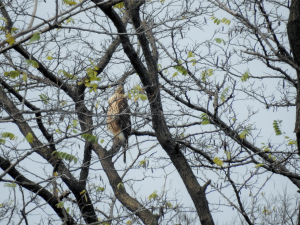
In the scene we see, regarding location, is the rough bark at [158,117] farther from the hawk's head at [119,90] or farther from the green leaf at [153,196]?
the green leaf at [153,196]

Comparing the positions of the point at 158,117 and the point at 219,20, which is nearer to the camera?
the point at 158,117

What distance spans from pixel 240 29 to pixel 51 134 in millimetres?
2960

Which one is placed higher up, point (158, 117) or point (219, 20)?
point (219, 20)

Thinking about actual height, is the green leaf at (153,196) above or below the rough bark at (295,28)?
below

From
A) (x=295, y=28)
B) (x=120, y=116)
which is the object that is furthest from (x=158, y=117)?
(x=295, y=28)

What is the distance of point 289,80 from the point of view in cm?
562

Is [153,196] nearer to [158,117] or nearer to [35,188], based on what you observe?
[158,117]

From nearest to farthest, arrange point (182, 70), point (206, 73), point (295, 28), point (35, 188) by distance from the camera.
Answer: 1. point (295, 28)
2. point (35, 188)
3. point (182, 70)
4. point (206, 73)

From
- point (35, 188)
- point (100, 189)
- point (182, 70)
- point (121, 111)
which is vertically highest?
point (182, 70)

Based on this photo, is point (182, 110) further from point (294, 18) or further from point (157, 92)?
point (294, 18)

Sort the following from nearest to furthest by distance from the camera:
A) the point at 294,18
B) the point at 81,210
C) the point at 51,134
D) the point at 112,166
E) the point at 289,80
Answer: the point at 294,18 → the point at 51,134 → the point at 81,210 → the point at 289,80 → the point at 112,166

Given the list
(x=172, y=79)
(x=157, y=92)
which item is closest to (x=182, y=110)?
(x=172, y=79)

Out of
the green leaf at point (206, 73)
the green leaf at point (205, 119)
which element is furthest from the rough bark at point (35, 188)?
the green leaf at point (206, 73)

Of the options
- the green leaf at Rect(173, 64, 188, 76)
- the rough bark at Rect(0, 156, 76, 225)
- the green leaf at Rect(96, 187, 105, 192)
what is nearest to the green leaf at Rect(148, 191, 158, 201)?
the green leaf at Rect(96, 187, 105, 192)
